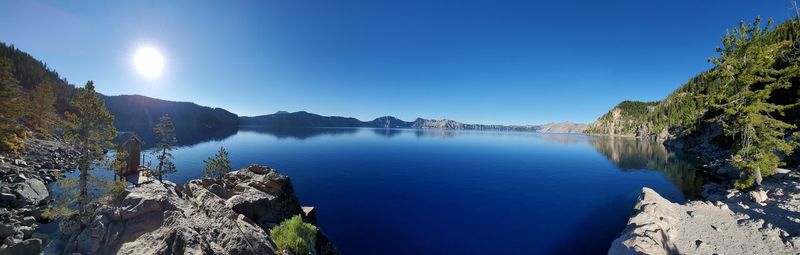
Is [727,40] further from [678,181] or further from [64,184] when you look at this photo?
[64,184]

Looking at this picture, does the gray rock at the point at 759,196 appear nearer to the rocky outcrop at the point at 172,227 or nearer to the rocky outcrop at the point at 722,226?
the rocky outcrop at the point at 722,226

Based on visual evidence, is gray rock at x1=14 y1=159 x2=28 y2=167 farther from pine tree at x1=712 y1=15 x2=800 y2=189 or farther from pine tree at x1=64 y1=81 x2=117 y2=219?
pine tree at x1=712 y1=15 x2=800 y2=189

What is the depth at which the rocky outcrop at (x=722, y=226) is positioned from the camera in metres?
18.6

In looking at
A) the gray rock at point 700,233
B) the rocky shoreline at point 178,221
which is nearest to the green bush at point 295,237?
the rocky shoreline at point 178,221

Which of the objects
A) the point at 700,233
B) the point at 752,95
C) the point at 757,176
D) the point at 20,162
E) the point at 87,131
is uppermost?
the point at 752,95

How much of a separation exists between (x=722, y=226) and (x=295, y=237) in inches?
1283

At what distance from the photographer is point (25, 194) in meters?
28.5

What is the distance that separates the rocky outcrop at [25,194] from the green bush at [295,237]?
15335 millimetres

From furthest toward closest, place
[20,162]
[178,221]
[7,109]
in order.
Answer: [20,162], [7,109], [178,221]

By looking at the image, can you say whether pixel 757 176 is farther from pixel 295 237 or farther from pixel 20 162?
pixel 20 162

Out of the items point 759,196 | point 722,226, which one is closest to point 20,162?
point 722,226

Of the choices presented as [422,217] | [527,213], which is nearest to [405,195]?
[422,217]

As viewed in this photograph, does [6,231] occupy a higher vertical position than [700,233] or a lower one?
lower

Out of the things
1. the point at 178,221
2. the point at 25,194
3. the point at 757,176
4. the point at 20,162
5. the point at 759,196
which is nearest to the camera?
the point at 178,221
